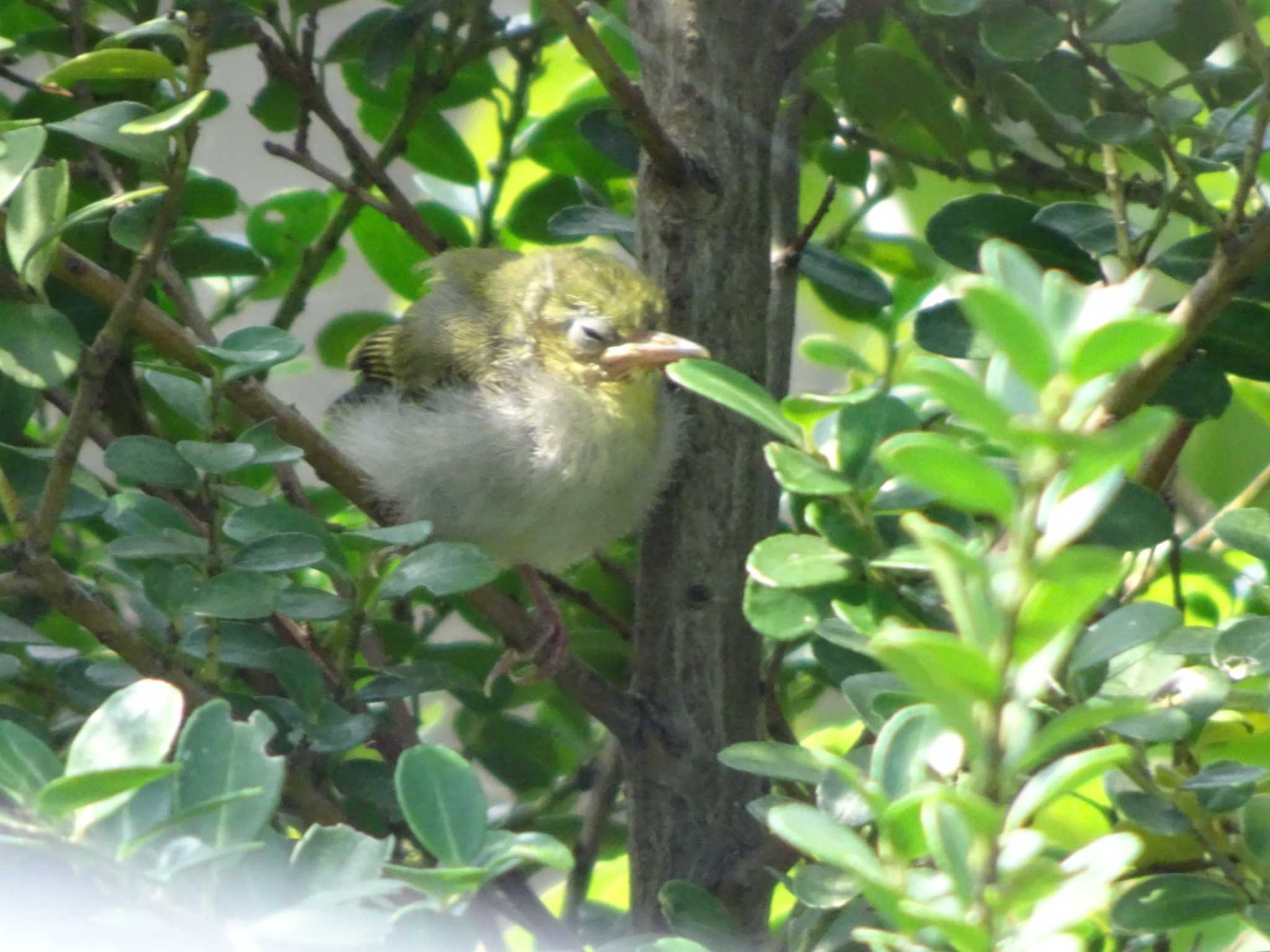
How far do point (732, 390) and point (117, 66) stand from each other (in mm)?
520

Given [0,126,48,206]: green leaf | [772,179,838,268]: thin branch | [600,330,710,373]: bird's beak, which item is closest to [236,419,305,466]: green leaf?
[0,126,48,206]: green leaf

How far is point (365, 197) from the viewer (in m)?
1.40

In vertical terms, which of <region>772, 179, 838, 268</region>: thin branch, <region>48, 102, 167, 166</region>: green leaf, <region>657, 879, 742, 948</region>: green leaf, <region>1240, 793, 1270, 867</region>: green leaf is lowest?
<region>657, 879, 742, 948</region>: green leaf

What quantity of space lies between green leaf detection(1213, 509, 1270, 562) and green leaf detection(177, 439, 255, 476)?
0.63 m

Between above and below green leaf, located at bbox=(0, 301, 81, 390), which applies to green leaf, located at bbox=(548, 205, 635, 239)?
above

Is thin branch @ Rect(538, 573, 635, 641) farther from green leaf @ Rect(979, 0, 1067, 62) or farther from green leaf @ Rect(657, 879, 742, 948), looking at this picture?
green leaf @ Rect(979, 0, 1067, 62)

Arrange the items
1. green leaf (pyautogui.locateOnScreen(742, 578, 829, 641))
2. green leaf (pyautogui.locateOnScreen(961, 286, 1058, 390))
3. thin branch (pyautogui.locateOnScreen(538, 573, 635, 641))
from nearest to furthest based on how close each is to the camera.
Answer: green leaf (pyautogui.locateOnScreen(961, 286, 1058, 390)) < green leaf (pyautogui.locateOnScreen(742, 578, 829, 641)) < thin branch (pyautogui.locateOnScreen(538, 573, 635, 641))

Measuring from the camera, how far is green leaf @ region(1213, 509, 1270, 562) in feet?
2.82

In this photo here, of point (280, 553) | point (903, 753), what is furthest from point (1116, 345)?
point (280, 553)

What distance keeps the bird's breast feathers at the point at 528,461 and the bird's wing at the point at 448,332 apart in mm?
51

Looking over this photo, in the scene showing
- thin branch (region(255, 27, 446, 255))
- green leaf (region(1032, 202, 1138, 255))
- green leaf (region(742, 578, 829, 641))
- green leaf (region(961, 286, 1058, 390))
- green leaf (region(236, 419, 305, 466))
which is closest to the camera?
green leaf (region(961, 286, 1058, 390))

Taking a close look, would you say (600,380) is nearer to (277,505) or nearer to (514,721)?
(514,721)

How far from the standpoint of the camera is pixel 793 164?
1395mm

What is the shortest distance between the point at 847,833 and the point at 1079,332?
22 centimetres
